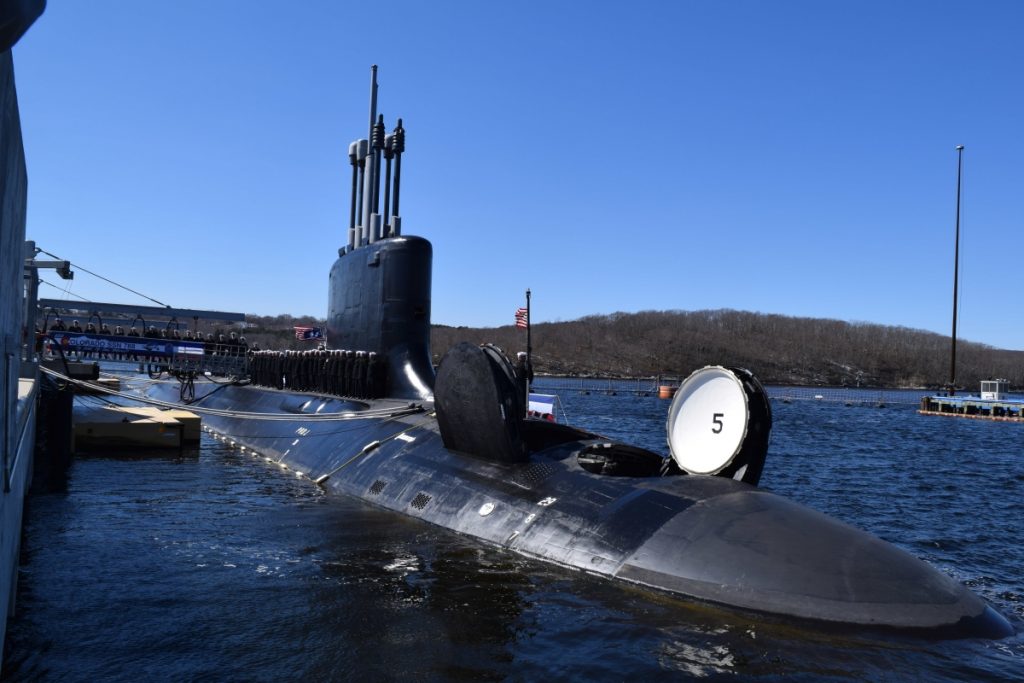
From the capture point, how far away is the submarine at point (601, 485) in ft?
23.9

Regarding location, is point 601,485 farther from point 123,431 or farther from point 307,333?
point 307,333

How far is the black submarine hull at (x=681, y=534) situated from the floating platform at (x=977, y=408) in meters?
52.9

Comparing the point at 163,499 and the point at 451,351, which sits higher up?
the point at 451,351

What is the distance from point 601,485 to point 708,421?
1474mm

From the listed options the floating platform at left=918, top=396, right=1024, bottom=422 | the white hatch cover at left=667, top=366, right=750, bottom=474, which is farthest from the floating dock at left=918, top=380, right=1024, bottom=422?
the white hatch cover at left=667, top=366, right=750, bottom=474

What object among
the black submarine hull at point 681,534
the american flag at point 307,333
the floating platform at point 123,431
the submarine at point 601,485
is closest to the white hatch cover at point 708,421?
the submarine at point 601,485

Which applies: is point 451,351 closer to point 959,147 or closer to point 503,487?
point 503,487

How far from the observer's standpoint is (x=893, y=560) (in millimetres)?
7605

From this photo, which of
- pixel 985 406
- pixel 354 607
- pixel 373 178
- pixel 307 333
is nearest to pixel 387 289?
pixel 373 178

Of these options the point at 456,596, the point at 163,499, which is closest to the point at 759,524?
the point at 456,596

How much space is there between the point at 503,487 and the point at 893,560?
15.5 feet

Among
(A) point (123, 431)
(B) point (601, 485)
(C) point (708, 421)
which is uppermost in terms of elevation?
(C) point (708, 421)

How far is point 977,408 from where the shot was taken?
56969mm

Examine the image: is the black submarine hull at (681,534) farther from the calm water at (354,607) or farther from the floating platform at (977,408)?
the floating platform at (977,408)
